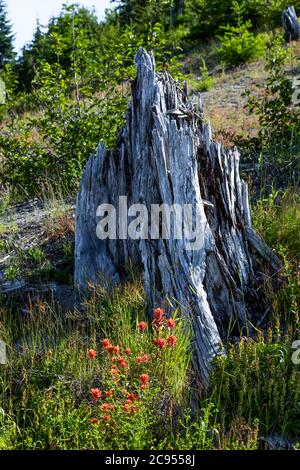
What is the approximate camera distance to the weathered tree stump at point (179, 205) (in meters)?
6.07

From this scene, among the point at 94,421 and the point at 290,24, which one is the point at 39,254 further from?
the point at 290,24

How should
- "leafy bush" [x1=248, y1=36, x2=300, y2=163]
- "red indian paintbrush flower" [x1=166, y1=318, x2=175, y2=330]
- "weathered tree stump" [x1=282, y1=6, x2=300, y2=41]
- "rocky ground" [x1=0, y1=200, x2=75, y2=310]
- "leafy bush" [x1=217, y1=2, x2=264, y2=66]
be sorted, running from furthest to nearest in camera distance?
"weathered tree stump" [x1=282, y1=6, x2=300, y2=41]
"leafy bush" [x1=217, y1=2, x2=264, y2=66]
"leafy bush" [x1=248, y1=36, x2=300, y2=163]
"rocky ground" [x1=0, y1=200, x2=75, y2=310]
"red indian paintbrush flower" [x1=166, y1=318, x2=175, y2=330]

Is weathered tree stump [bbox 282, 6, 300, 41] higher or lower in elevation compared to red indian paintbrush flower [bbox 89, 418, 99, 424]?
higher

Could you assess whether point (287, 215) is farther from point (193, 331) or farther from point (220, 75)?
point (220, 75)

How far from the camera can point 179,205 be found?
20.1ft

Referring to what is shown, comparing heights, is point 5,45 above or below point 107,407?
above

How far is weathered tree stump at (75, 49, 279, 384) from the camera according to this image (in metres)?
6.07

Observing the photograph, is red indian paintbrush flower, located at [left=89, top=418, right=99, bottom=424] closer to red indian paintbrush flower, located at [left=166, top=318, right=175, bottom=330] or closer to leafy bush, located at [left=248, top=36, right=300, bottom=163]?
red indian paintbrush flower, located at [left=166, top=318, right=175, bottom=330]

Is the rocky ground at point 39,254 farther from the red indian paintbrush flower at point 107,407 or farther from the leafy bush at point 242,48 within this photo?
the leafy bush at point 242,48

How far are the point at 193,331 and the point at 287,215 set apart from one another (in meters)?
2.02

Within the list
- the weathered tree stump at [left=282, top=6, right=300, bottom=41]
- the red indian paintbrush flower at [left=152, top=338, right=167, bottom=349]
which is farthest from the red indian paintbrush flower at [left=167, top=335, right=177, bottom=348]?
the weathered tree stump at [left=282, top=6, right=300, bottom=41]

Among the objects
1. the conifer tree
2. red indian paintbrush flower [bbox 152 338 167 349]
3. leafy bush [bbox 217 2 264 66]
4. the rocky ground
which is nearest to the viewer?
red indian paintbrush flower [bbox 152 338 167 349]

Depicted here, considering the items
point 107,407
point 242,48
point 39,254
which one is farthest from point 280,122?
A: point 242,48
